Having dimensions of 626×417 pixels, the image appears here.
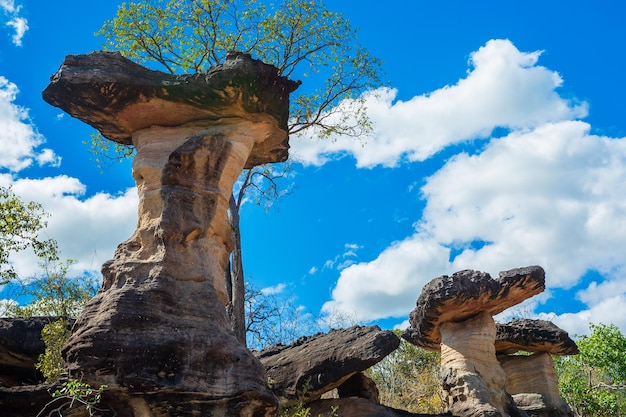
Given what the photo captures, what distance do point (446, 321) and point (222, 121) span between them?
22.5ft

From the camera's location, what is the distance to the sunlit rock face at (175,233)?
677 cm

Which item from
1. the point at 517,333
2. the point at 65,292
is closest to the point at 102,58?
the point at 65,292

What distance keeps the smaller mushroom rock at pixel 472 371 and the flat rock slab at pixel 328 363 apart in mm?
1951

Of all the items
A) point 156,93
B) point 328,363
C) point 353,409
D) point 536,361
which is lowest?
point 353,409

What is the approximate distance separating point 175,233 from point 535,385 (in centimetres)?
1128

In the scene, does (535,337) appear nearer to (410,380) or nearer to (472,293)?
(472,293)

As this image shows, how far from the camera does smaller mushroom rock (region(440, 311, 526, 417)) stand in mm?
11773

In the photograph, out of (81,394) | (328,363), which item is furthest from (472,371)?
(81,394)

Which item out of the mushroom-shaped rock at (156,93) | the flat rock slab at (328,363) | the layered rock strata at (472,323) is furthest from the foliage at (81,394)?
the layered rock strata at (472,323)

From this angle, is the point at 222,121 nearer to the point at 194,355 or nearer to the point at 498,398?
the point at 194,355

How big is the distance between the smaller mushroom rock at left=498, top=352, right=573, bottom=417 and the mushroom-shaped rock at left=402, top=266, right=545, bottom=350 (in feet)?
9.32

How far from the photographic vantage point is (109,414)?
7000 millimetres

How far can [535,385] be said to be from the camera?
15.4m

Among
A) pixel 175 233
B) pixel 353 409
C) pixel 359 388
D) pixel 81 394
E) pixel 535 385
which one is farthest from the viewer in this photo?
pixel 535 385
